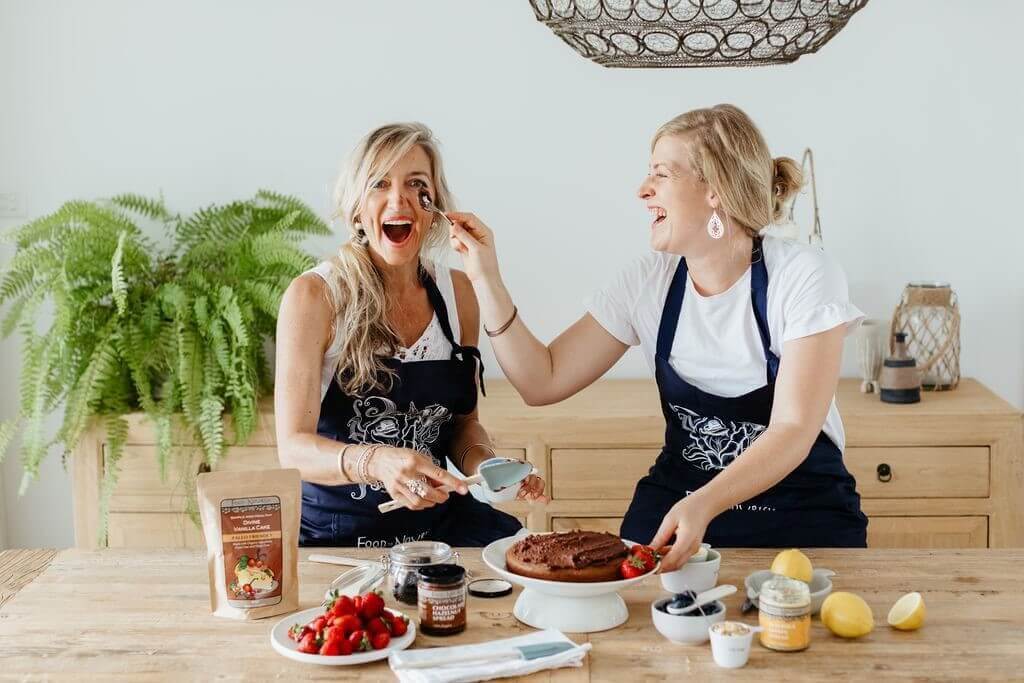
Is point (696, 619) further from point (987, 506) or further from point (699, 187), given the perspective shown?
point (987, 506)

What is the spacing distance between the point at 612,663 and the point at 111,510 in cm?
215

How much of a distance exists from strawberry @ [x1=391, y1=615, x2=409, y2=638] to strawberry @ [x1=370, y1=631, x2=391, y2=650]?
1.3 inches

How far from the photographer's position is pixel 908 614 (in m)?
1.73

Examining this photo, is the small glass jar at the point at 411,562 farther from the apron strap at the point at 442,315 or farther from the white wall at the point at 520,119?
the white wall at the point at 520,119

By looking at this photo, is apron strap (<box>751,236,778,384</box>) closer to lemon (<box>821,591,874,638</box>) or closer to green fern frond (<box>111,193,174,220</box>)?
lemon (<box>821,591,874,638</box>)

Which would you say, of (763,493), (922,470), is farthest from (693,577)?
(922,470)

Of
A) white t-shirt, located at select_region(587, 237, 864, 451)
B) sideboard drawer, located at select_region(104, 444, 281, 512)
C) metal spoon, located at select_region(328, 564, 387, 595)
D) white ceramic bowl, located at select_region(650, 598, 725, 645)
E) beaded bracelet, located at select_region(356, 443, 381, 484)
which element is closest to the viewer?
white ceramic bowl, located at select_region(650, 598, 725, 645)

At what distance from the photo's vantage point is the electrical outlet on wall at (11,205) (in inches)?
145

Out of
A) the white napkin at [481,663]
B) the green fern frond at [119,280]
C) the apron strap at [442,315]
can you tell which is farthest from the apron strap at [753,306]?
the green fern frond at [119,280]

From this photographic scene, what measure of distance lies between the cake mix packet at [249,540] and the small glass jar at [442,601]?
0.81ft

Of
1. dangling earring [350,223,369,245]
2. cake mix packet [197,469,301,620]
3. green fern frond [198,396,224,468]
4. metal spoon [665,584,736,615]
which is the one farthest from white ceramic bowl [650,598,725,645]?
green fern frond [198,396,224,468]

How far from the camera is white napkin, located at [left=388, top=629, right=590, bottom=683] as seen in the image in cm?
158

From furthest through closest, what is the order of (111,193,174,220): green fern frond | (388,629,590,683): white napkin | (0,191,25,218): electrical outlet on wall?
(0,191,25,218): electrical outlet on wall
(111,193,174,220): green fern frond
(388,629,590,683): white napkin

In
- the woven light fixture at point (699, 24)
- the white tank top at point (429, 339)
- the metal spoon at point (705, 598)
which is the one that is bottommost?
the metal spoon at point (705, 598)
